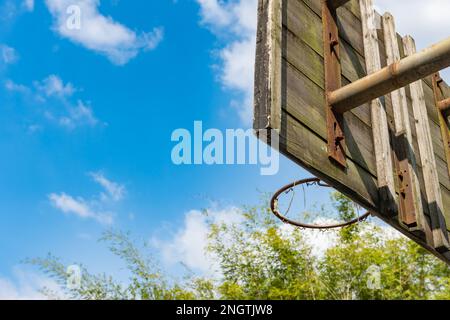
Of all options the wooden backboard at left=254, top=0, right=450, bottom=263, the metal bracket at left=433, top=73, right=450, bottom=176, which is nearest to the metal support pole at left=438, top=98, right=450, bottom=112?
the metal bracket at left=433, top=73, right=450, bottom=176

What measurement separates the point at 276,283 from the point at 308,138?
12867 mm

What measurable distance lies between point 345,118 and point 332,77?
0.86 feet

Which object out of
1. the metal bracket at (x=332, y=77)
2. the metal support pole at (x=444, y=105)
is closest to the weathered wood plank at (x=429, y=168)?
the metal support pole at (x=444, y=105)

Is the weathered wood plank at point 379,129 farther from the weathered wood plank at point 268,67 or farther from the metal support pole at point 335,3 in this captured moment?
the weathered wood plank at point 268,67

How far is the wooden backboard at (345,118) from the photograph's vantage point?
254 centimetres

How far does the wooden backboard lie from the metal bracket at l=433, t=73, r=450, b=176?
0.38 meters

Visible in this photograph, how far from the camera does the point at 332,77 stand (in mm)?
3027

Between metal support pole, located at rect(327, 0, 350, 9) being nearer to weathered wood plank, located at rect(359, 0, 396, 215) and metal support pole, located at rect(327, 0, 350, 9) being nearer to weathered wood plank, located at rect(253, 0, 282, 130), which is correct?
weathered wood plank, located at rect(359, 0, 396, 215)

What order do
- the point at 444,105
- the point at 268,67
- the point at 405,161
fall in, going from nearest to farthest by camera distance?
the point at 268,67 < the point at 405,161 < the point at 444,105

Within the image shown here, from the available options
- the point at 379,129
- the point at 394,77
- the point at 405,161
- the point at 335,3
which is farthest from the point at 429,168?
the point at 335,3

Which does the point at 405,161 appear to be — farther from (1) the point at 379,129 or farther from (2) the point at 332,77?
(2) the point at 332,77

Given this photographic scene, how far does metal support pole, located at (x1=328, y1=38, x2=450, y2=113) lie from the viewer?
2.66 m

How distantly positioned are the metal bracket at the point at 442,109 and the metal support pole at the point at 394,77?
1.81 metres

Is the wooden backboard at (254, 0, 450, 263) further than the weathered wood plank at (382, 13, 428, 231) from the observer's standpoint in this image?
No
